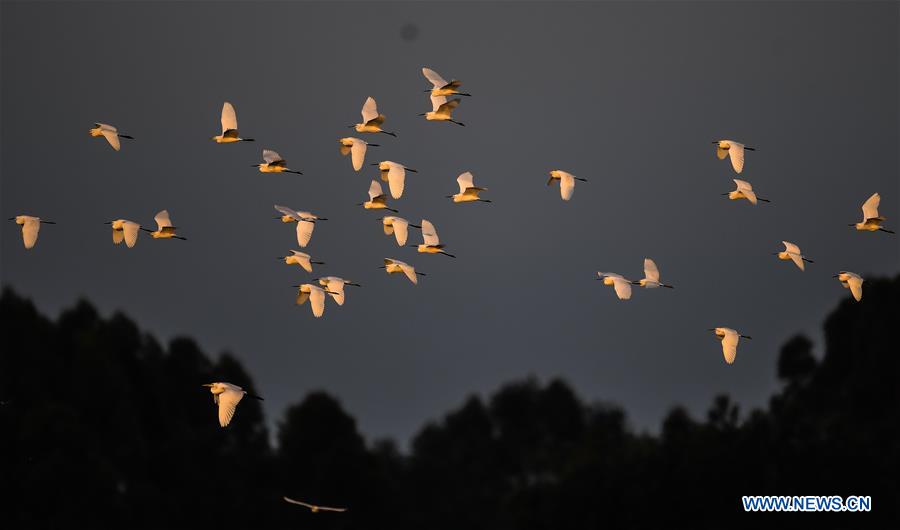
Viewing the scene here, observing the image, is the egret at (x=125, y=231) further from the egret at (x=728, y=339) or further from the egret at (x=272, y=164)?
the egret at (x=728, y=339)

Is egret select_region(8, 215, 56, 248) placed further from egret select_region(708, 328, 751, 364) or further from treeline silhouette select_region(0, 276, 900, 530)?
treeline silhouette select_region(0, 276, 900, 530)

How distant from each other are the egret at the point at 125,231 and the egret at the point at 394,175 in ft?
21.7

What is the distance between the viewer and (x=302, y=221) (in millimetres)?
53531

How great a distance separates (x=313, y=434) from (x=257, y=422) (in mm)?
5729

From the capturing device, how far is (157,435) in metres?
115

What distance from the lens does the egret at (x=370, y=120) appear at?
53.8 metres

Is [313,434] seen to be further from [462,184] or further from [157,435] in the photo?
[462,184]

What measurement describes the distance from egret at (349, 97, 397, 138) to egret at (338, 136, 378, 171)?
0.39m

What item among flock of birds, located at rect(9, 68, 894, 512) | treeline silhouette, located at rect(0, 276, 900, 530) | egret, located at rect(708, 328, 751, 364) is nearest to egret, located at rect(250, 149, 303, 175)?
flock of birds, located at rect(9, 68, 894, 512)

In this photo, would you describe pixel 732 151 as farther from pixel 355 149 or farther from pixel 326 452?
pixel 326 452

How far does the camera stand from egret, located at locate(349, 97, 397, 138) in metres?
53.8

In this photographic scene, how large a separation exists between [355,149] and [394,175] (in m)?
1.35

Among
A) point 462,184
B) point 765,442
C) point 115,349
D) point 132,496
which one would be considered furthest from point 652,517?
point 462,184

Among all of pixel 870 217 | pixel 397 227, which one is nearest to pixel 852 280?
pixel 870 217
